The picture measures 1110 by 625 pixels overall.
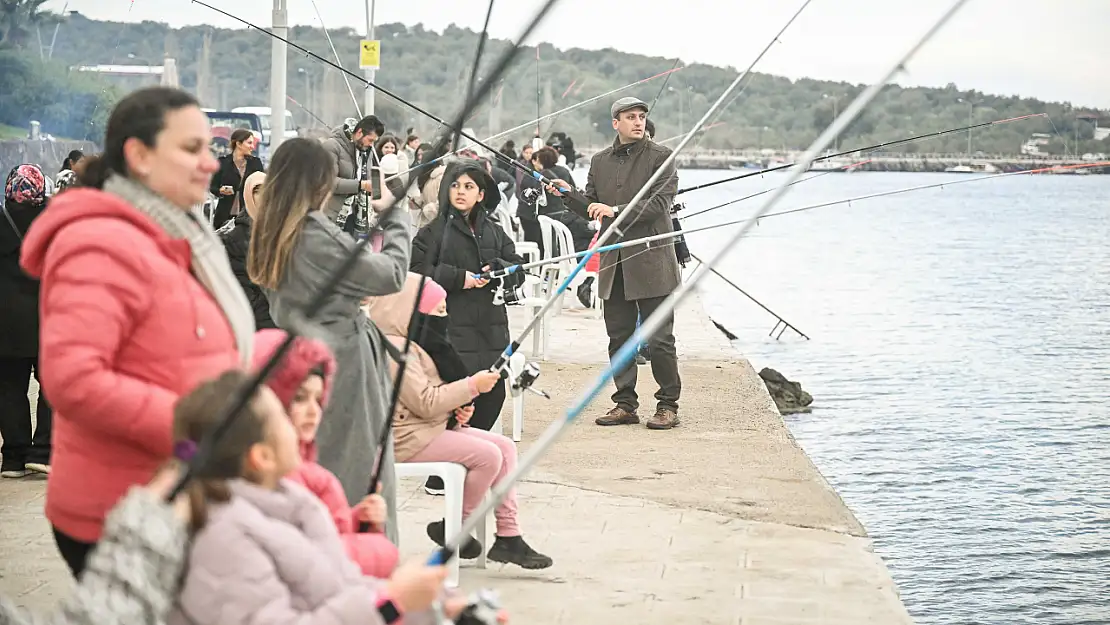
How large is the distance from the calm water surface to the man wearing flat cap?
35.0 inches

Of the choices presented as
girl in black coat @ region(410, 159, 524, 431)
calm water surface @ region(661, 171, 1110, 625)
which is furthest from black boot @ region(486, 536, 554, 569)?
calm water surface @ region(661, 171, 1110, 625)

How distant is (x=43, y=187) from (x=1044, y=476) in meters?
6.51

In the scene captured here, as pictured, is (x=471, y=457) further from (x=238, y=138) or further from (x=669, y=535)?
(x=238, y=138)

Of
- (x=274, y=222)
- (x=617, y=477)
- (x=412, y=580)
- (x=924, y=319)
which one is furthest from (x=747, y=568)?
(x=924, y=319)

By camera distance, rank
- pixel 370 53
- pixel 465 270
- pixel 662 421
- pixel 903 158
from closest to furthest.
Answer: pixel 465 270 < pixel 662 421 < pixel 903 158 < pixel 370 53

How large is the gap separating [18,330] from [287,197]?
3.43m

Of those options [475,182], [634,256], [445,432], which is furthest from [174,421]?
[634,256]

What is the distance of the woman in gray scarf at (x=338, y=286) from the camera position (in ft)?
14.1

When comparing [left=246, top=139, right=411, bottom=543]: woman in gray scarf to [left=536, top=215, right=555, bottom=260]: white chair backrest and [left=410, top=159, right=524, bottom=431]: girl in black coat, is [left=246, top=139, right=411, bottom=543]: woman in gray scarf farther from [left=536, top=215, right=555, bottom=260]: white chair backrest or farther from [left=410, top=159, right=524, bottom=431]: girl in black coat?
[left=536, top=215, right=555, bottom=260]: white chair backrest

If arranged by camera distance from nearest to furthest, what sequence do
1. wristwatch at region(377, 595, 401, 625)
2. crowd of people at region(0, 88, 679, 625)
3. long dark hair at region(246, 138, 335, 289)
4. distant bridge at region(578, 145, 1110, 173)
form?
crowd of people at region(0, 88, 679, 625)
wristwatch at region(377, 595, 401, 625)
long dark hair at region(246, 138, 335, 289)
distant bridge at region(578, 145, 1110, 173)

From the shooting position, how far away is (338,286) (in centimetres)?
443

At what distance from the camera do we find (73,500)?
3029 millimetres

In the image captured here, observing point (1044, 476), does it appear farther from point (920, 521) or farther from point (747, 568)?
point (747, 568)

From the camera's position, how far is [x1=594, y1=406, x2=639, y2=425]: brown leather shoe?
29.8 ft
